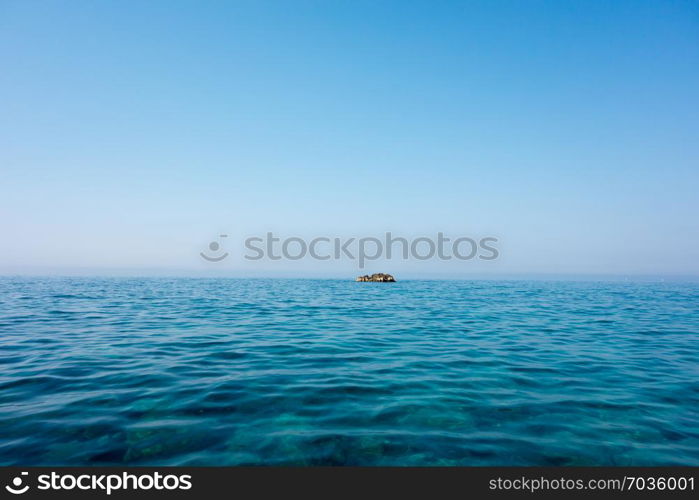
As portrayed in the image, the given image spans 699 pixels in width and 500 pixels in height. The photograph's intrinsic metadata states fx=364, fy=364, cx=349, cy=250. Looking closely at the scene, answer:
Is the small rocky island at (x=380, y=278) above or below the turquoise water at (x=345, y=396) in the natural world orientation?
above

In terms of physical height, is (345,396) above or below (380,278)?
below

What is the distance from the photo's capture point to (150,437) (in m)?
5.40

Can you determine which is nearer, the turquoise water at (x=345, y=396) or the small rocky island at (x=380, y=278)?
the turquoise water at (x=345, y=396)

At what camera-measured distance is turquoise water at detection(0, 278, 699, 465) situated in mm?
5145

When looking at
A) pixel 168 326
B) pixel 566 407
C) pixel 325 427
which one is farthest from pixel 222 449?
pixel 168 326

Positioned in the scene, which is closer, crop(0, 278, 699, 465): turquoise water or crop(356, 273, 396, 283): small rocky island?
crop(0, 278, 699, 465): turquoise water

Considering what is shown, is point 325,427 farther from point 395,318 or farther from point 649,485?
point 395,318

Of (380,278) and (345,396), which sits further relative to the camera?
(380,278)

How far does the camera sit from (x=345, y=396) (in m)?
7.23

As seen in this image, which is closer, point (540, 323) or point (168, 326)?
point (168, 326)

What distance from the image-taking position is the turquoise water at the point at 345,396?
514 centimetres

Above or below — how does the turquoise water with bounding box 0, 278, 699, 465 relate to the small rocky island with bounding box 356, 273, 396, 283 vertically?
below

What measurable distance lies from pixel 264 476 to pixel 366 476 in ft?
4.16

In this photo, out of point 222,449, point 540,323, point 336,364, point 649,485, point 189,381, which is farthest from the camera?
point 540,323
